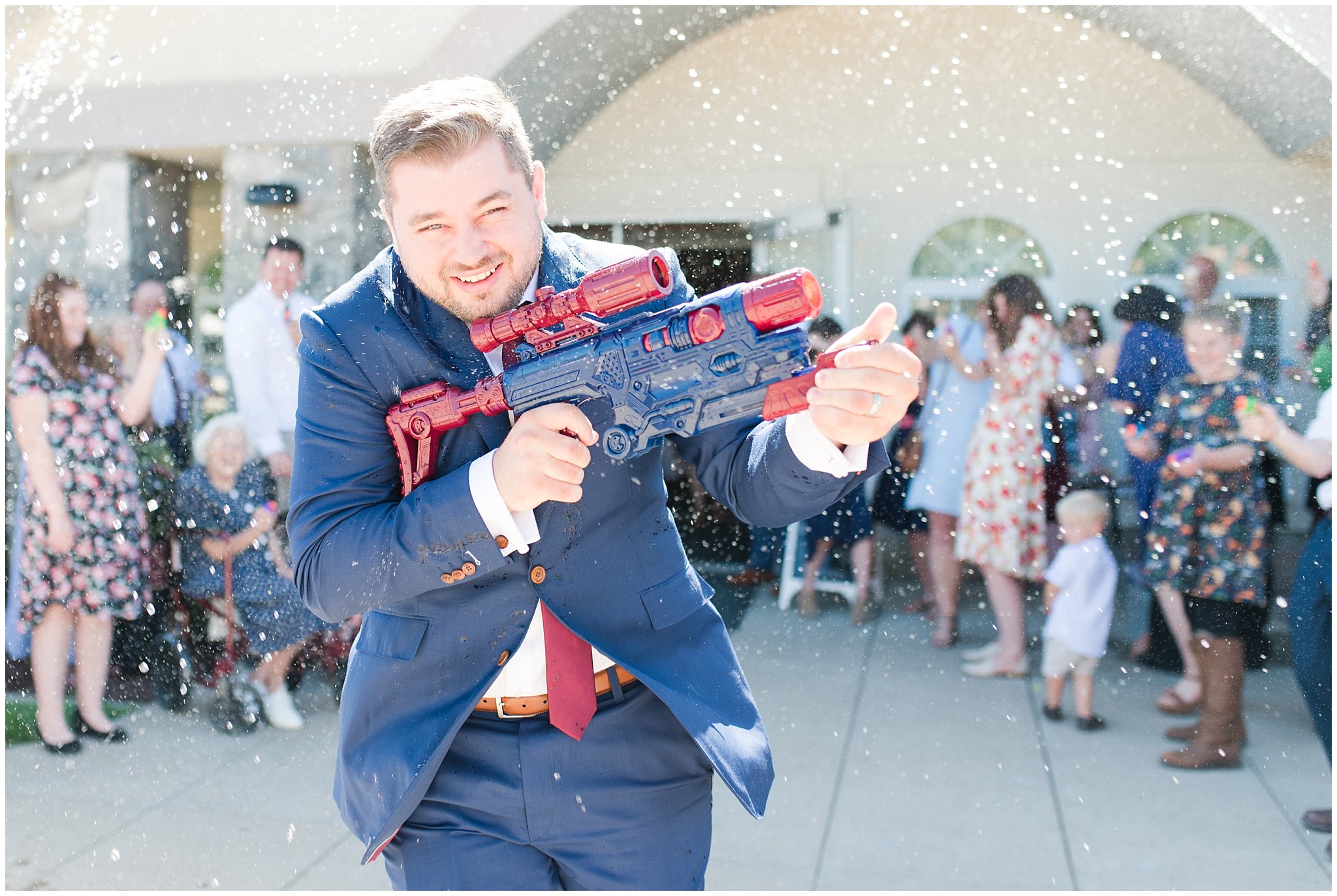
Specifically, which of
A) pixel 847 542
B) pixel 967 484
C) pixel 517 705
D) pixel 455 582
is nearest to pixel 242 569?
pixel 847 542

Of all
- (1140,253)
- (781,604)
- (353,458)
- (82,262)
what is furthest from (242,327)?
(1140,253)

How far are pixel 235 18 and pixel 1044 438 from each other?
4.23 meters

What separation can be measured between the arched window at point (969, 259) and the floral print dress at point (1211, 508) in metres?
2.33

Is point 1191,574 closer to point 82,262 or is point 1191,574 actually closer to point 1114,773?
point 1114,773

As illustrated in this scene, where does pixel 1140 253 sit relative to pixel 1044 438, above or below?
above

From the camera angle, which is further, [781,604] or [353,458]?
[781,604]

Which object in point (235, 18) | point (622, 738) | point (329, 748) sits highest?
point (235, 18)

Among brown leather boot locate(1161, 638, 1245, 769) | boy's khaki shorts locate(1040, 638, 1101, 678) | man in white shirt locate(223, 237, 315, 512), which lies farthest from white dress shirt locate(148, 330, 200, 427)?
brown leather boot locate(1161, 638, 1245, 769)

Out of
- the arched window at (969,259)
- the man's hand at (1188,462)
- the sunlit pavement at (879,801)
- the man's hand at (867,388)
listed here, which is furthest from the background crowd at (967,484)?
the man's hand at (867,388)

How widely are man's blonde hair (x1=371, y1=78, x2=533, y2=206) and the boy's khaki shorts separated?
3205 millimetres

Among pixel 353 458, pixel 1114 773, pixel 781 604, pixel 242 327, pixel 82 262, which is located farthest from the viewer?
pixel 82 262

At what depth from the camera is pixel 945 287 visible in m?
6.12

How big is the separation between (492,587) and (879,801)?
2346 millimetres

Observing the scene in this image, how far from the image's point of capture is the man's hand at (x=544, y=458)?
4.36 ft
